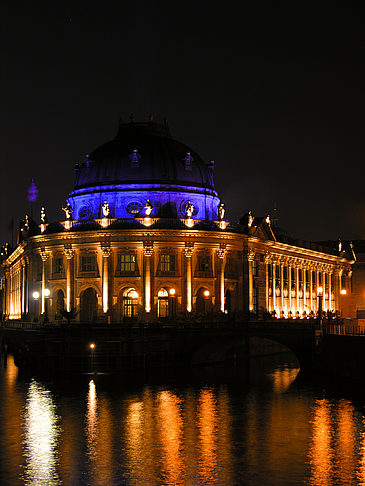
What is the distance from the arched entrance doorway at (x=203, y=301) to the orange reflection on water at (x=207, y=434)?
35.0 m

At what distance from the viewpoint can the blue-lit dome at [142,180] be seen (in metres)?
114

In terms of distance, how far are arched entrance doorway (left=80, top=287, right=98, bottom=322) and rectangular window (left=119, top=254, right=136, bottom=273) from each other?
5.42 meters

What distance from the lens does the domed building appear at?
106 meters

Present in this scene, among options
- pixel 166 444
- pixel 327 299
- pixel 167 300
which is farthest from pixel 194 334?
pixel 327 299

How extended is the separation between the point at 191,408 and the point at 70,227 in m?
50.2

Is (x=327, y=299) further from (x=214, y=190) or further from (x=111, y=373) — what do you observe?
(x=111, y=373)

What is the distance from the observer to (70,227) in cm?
10912

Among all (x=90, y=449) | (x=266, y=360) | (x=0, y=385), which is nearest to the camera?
(x=90, y=449)

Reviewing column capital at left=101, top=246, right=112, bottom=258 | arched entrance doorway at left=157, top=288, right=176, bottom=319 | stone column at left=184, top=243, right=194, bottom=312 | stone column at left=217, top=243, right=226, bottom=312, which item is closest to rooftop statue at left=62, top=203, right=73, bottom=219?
column capital at left=101, top=246, right=112, bottom=258

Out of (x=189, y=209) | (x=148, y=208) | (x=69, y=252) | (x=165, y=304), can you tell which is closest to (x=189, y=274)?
(x=165, y=304)

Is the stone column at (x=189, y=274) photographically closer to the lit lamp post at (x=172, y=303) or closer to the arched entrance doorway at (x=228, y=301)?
the lit lamp post at (x=172, y=303)

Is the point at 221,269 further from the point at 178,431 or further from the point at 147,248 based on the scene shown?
the point at 178,431

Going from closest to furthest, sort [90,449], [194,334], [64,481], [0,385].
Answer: [64,481]
[90,449]
[0,385]
[194,334]

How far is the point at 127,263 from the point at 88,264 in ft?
17.4
